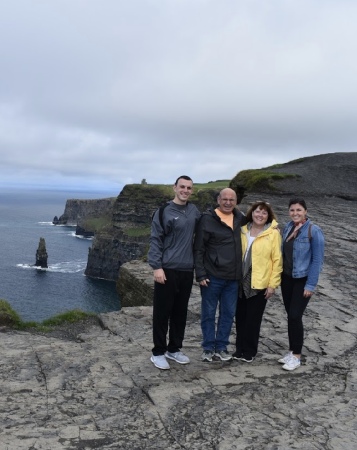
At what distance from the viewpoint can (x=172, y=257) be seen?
24.3 ft

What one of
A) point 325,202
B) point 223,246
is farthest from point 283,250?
point 325,202

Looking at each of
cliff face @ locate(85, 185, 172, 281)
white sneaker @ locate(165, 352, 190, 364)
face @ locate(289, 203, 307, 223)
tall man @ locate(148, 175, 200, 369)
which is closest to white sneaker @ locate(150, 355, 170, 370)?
tall man @ locate(148, 175, 200, 369)

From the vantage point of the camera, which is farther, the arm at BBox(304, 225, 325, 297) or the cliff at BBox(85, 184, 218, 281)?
the cliff at BBox(85, 184, 218, 281)

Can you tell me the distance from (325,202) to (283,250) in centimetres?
1796

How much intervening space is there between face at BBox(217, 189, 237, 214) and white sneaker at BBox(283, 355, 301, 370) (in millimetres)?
2759

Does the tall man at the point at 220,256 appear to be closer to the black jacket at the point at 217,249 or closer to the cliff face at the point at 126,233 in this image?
the black jacket at the point at 217,249

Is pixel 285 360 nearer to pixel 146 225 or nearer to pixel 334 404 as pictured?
pixel 334 404

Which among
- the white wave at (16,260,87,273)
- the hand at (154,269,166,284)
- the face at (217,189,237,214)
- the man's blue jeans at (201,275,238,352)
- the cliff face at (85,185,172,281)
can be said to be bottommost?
the white wave at (16,260,87,273)

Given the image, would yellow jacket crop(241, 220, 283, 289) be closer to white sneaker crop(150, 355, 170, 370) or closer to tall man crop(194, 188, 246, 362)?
tall man crop(194, 188, 246, 362)

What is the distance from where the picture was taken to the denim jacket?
24.0 feet

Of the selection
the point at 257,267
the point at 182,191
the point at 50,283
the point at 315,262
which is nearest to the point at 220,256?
the point at 257,267

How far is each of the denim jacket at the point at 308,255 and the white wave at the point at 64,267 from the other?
10143 centimetres

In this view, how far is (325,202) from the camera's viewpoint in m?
24.4

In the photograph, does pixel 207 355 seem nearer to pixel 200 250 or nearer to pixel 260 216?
pixel 200 250
